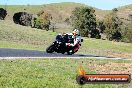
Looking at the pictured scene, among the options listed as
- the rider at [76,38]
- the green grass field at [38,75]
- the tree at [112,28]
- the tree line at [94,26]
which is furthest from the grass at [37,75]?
the tree at [112,28]

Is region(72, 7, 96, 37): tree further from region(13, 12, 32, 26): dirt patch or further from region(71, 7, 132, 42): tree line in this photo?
region(13, 12, 32, 26): dirt patch

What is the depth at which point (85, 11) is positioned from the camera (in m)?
140

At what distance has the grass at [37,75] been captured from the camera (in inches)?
783

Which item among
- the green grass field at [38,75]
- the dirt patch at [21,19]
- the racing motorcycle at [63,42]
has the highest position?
the racing motorcycle at [63,42]

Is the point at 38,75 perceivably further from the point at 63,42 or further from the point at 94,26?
the point at 94,26

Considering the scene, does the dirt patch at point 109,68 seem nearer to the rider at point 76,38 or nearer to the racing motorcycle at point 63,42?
the rider at point 76,38

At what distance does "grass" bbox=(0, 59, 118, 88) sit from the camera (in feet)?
65.3

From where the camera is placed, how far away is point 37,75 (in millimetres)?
22406

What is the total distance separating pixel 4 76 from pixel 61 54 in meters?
14.6

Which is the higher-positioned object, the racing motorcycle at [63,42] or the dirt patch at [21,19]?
the racing motorcycle at [63,42]

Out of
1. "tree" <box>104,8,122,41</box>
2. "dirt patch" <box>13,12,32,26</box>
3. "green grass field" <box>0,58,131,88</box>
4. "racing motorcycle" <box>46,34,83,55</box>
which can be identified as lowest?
"tree" <box>104,8,122,41</box>

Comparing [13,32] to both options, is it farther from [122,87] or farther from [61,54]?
[122,87]

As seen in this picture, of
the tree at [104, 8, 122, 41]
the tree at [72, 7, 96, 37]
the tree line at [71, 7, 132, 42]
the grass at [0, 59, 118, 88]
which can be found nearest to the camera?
the grass at [0, 59, 118, 88]

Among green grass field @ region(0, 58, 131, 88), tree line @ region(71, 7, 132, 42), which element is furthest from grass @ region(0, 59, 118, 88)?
tree line @ region(71, 7, 132, 42)
